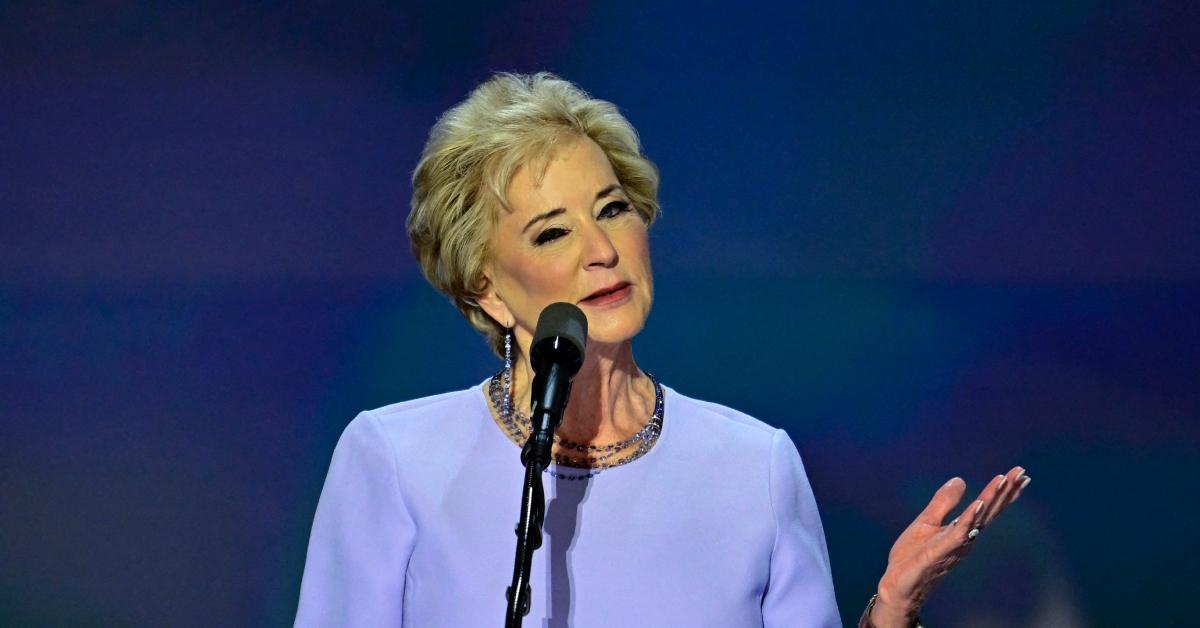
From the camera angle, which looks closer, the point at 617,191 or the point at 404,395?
the point at 617,191

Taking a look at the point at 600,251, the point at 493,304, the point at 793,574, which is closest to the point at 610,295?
the point at 600,251

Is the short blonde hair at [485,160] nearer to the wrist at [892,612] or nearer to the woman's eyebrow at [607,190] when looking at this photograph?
the woman's eyebrow at [607,190]

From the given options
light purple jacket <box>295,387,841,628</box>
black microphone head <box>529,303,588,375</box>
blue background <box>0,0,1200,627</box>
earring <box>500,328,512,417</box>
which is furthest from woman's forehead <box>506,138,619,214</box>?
blue background <box>0,0,1200,627</box>

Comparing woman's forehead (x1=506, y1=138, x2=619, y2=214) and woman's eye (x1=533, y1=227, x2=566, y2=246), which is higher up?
woman's forehead (x1=506, y1=138, x2=619, y2=214)

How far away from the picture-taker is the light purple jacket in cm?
202

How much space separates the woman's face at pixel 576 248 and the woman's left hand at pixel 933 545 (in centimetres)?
51

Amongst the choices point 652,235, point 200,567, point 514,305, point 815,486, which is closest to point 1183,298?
point 815,486

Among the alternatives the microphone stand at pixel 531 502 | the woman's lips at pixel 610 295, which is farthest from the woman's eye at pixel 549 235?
the microphone stand at pixel 531 502

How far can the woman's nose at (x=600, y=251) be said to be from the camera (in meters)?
1.91

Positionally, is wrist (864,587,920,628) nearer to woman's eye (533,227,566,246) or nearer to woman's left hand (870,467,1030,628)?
woman's left hand (870,467,1030,628)

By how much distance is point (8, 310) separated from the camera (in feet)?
8.87

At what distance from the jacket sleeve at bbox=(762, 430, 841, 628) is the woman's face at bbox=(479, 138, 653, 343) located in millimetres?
425

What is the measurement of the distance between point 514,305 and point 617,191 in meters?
0.25

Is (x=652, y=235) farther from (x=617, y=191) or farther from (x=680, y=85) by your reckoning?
(x=617, y=191)
